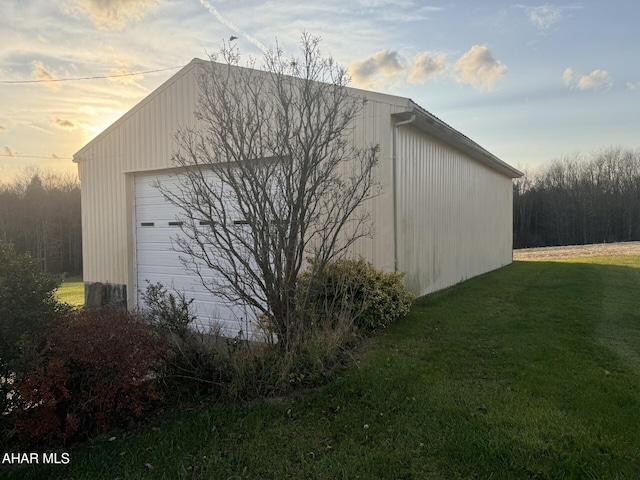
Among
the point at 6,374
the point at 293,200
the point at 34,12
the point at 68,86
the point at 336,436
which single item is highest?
the point at 34,12

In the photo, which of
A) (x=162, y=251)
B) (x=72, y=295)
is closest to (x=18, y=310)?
(x=162, y=251)

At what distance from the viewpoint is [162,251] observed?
850 centimetres

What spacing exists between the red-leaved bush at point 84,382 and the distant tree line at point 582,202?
41209 mm

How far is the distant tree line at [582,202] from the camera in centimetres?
3850

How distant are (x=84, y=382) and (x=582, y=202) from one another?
45.5m

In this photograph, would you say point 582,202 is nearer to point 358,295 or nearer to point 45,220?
point 358,295

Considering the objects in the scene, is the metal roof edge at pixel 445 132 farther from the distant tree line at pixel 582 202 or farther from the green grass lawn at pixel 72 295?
the distant tree line at pixel 582 202

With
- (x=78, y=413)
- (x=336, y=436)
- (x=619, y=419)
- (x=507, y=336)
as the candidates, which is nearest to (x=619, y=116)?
(x=507, y=336)

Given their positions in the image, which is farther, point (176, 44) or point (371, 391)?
point (176, 44)

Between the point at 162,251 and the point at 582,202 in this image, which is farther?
the point at 582,202

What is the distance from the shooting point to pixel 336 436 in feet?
10.3

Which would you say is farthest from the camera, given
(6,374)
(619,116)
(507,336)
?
(619,116)

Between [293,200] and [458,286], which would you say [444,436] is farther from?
[458,286]

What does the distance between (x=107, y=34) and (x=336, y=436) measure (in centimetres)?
898
